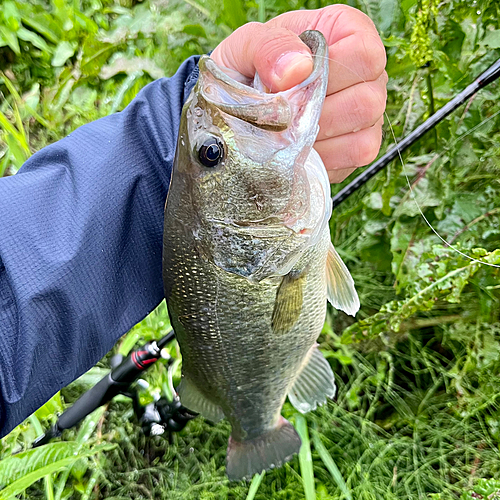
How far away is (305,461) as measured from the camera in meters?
2.32

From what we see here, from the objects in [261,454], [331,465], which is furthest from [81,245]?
[331,465]

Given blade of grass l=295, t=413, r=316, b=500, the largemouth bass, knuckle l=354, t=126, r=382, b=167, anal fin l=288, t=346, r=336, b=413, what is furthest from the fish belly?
blade of grass l=295, t=413, r=316, b=500

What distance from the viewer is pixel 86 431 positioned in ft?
8.29

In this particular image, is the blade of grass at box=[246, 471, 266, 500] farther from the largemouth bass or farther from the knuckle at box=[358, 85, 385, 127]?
the knuckle at box=[358, 85, 385, 127]

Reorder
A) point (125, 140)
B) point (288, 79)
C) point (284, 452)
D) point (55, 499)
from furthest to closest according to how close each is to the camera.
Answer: point (55, 499) → point (284, 452) → point (125, 140) → point (288, 79)

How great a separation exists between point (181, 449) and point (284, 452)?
107cm

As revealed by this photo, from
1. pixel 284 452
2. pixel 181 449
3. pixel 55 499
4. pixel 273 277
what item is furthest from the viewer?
pixel 181 449

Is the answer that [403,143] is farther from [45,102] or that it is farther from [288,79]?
[45,102]

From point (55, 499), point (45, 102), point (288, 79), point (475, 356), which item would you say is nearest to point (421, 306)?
point (475, 356)

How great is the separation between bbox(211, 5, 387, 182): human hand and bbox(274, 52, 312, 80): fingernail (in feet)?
0.06

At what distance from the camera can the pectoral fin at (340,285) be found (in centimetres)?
165

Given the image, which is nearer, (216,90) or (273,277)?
(216,90)

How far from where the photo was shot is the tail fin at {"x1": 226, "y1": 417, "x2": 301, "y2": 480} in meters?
1.94

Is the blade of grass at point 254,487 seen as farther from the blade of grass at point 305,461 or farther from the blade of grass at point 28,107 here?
the blade of grass at point 28,107
